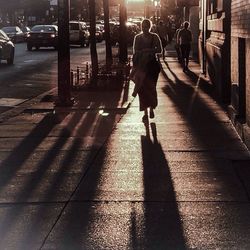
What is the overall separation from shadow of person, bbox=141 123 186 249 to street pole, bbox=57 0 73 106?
521 centimetres

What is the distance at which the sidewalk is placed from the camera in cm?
534

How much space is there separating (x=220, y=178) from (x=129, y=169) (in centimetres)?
116

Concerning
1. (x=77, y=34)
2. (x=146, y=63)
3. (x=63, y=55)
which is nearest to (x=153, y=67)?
(x=146, y=63)

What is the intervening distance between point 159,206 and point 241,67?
185 inches

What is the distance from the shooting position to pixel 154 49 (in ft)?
38.2

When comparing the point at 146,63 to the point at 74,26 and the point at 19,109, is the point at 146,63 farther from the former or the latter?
the point at 74,26

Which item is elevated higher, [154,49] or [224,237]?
[154,49]

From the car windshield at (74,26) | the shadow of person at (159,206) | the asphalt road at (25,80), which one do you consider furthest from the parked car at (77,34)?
the shadow of person at (159,206)

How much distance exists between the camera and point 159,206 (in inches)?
243

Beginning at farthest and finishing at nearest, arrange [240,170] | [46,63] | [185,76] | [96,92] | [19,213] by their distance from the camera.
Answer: [46,63] < [185,76] < [96,92] < [240,170] < [19,213]

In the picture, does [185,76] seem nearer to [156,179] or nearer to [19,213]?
[156,179]

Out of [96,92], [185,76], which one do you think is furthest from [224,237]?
[185,76]

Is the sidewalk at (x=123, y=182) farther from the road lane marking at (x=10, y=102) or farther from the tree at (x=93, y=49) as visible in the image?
the tree at (x=93, y=49)

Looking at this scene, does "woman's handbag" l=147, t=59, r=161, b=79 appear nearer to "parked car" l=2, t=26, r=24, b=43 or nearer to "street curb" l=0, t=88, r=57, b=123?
"street curb" l=0, t=88, r=57, b=123
